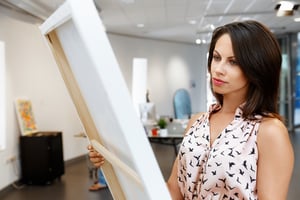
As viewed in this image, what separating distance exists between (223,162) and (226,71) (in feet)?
0.85

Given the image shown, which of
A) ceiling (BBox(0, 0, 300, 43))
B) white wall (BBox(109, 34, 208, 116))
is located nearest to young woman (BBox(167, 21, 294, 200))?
ceiling (BBox(0, 0, 300, 43))

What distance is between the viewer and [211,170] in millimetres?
985

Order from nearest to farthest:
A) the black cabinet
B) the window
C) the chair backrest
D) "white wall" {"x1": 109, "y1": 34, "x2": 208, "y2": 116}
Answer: the window < the black cabinet < "white wall" {"x1": 109, "y1": 34, "x2": 208, "y2": 116} < the chair backrest

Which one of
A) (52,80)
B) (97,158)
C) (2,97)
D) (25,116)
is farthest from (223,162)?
(52,80)

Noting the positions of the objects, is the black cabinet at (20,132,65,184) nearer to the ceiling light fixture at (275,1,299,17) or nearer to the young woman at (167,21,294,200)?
the ceiling light fixture at (275,1,299,17)

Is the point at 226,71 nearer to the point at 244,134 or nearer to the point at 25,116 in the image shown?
the point at 244,134

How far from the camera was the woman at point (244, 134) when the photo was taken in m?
0.92

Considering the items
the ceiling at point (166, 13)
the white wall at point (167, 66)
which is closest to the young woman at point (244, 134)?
the ceiling at point (166, 13)

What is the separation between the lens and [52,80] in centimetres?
700

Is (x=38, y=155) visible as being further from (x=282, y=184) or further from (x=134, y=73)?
(x=282, y=184)

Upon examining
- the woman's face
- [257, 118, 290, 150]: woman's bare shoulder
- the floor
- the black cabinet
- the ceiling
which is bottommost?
the floor

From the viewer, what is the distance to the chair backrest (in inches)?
476

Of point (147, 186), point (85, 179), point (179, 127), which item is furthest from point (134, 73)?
point (147, 186)

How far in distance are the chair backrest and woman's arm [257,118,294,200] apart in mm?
11016
